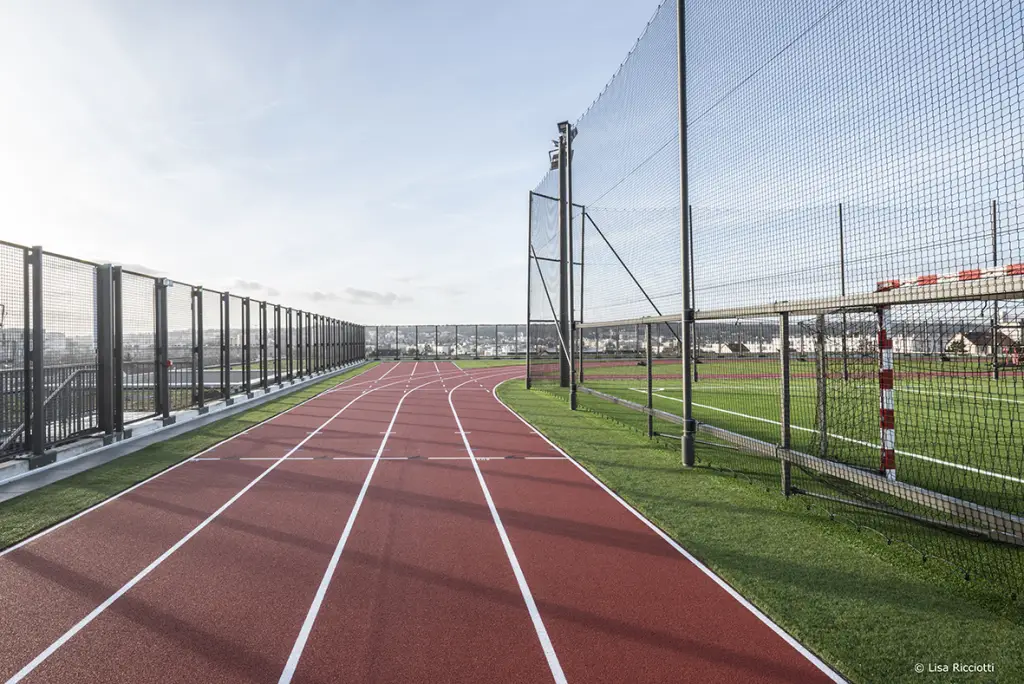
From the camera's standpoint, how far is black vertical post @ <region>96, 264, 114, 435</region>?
9109 millimetres

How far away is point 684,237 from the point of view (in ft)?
24.7

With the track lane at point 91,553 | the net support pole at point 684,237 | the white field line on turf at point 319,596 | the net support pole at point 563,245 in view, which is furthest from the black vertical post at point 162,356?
the net support pole at point 684,237

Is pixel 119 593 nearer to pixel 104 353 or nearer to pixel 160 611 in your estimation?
pixel 160 611

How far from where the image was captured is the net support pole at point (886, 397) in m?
6.15

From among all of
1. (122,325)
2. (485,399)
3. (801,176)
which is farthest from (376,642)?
(485,399)

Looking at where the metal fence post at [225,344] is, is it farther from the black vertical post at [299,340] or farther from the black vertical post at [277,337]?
the black vertical post at [299,340]

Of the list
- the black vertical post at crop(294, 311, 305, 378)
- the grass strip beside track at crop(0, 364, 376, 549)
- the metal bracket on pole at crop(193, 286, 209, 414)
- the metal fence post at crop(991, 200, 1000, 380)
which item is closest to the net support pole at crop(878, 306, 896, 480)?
the metal fence post at crop(991, 200, 1000, 380)

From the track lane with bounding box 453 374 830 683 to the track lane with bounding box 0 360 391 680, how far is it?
3.28 metres

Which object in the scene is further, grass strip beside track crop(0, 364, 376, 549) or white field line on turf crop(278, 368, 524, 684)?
grass strip beside track crop(0, 364, 376, 549)

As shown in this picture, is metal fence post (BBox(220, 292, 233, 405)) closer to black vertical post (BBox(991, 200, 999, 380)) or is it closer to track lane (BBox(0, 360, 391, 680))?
track lane (BBox(0, 360, 391, 680))

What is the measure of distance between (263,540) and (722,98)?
7.65 metres

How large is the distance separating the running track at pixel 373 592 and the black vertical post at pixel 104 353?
3181mm

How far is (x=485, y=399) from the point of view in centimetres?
1677

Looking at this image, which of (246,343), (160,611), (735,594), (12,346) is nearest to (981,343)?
(735,594)
